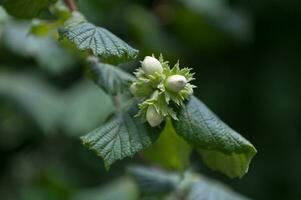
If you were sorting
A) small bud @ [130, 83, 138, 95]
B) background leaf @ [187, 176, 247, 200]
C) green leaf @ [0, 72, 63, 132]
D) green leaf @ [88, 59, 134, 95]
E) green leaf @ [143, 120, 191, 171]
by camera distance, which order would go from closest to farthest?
small bud @ [130, 83, 138, 95] → green leaf @ [88, 59, 134, 95] → green leaf @ [143, 120, 191, 171] → background leaf @ [187, 176, 247, 200] → green leaf @ [0, 72, 63, 132]

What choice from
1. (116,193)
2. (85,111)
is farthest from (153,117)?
(85,111)

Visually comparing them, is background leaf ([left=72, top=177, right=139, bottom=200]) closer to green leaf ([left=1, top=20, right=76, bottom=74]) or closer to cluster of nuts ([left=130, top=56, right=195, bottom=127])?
green leaf ([left=1, top=20, right=76, bottom=74])

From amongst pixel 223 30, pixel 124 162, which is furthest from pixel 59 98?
pixel 223 30

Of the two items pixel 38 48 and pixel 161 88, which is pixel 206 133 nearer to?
pixel 161 88

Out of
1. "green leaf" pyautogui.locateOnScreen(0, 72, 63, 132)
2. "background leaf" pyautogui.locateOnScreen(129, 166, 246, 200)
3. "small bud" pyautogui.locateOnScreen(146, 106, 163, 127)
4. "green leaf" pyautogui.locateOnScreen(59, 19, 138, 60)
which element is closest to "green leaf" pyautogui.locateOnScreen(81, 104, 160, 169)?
"small bud" pyautogui.locateOnScreen(146, 106, 163, 127)

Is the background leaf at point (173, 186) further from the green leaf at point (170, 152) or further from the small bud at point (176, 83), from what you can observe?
the small bud at point (176, 83)
